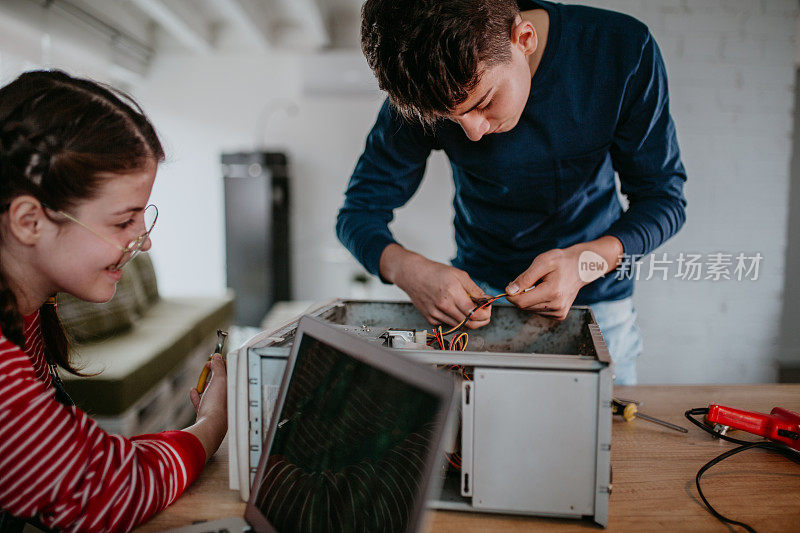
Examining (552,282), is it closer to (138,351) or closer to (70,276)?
(70,276)

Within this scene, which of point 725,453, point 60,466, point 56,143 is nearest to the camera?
point 60,466

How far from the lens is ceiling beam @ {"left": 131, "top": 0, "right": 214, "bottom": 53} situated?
3.51 metres

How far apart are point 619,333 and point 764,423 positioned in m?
0.34

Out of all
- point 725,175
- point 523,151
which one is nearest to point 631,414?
point 523,151

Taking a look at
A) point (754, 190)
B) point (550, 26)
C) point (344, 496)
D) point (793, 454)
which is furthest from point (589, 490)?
point (754, 190)

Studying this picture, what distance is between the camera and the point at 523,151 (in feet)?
3.42

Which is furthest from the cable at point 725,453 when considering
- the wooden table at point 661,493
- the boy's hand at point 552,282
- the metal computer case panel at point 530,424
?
the boy's hand at point 552,282

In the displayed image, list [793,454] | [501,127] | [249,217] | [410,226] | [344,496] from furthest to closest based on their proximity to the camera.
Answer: [410,226], [249,217], [501,127], [793,454], [344,496]

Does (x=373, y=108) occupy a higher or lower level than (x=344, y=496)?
higher

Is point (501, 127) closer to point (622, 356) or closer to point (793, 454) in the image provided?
point (622, 356)

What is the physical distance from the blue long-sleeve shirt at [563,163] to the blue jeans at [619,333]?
0.10 ft

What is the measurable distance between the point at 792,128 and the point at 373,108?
3209 mm

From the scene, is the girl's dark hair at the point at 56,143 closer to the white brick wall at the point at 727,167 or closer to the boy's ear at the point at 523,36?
the boy's ear at the point at 523,36

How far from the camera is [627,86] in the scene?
39.5 inches
